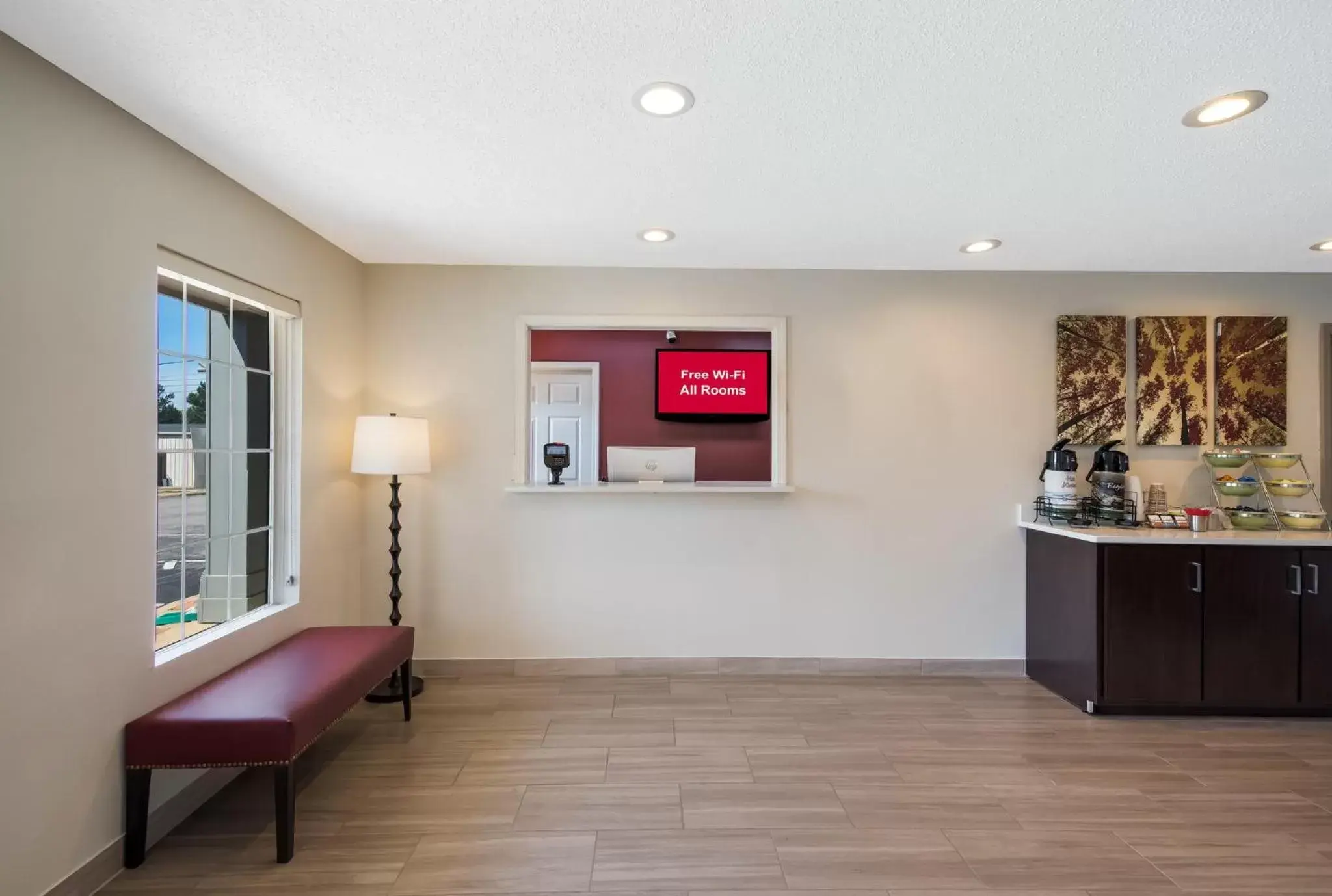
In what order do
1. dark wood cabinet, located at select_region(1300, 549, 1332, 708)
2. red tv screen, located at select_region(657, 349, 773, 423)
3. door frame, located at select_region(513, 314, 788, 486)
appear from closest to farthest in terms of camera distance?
dark wood cabinet, located at select_region(1300, 549, 1332, 708) → door frame, located at select_region(513, 314, 788, 486) → red tv screen, located at select_region(657, 349, 773, 423)

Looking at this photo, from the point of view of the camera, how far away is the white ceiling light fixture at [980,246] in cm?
322

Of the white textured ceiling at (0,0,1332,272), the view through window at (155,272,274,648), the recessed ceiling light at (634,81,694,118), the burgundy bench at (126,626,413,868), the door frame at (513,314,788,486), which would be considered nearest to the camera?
the white textured ceiling at (0,0,1332,272)

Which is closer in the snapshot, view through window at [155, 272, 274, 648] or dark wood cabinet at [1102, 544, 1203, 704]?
view through window at [155, 272, 274, 648]

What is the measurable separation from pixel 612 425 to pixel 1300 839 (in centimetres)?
483

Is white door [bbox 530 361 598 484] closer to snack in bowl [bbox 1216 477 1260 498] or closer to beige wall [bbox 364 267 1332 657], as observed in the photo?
beige wall [bbox 364 267 1332 657]

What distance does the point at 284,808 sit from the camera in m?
2.06

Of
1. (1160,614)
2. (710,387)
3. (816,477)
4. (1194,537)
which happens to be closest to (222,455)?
(816,477)

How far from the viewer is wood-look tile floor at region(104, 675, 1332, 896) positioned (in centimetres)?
200

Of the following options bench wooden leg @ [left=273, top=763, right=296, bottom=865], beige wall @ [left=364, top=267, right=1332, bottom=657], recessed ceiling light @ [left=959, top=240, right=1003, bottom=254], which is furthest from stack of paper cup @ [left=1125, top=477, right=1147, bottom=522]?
bench wooden leg @ [left=273, top=763, right=296, bottom=865]

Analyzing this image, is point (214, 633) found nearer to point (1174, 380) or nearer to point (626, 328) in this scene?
point (626, 328)

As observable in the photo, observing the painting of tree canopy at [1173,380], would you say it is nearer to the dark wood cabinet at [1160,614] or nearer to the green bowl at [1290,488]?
the green bowl at [1290,488]

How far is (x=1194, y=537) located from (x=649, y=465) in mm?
2857

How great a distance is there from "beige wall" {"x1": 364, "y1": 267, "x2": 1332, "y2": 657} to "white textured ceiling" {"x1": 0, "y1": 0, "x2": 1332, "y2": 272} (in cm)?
66

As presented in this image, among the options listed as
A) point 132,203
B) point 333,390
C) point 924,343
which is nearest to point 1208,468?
point 924,343
